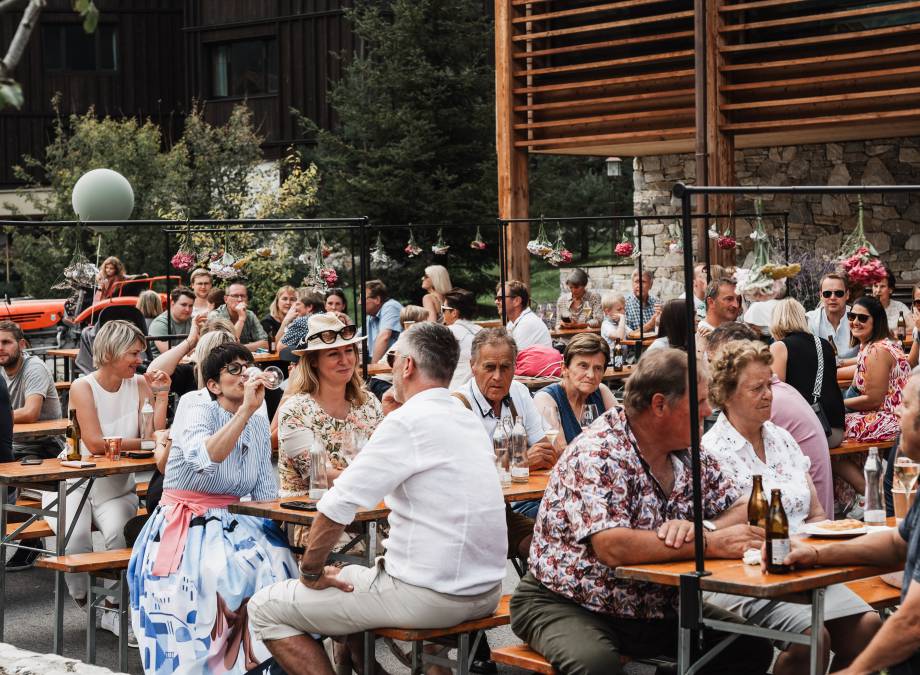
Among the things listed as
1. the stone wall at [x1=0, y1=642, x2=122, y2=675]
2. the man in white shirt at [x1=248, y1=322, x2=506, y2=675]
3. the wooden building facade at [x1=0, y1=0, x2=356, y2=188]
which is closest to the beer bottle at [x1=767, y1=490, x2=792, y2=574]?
the man in white shirt at [x1=248, y1=322, x2=506, y2=675]

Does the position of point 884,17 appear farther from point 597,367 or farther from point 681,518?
point 681,518

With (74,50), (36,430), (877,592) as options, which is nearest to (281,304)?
(36,430)

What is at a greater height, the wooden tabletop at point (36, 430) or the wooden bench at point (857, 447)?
the wooden tabletop at point (36, 430)

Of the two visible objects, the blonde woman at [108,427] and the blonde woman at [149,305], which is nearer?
the blonde woman at [108,427]

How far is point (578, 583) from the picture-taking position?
4.43m

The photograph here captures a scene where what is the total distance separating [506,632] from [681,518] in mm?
2479

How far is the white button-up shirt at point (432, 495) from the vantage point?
4.55 meters

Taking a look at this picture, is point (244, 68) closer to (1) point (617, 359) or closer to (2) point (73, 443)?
(1) point (617, 359)

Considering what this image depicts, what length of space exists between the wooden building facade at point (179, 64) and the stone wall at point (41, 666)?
2744cm

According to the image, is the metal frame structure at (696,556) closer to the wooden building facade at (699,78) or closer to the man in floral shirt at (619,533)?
the man in floral shirt at (619,533)

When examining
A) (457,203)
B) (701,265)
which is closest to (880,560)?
(701,265)

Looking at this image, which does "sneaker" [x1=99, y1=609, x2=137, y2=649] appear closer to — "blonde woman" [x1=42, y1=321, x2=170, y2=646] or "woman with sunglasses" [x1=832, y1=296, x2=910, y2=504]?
"blonde woman" [x1=42, y1=321, x2=170, y2=646]

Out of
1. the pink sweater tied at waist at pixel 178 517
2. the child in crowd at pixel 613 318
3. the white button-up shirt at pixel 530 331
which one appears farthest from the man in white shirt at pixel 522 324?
the pink sweater tied at waist at pixel 178 517

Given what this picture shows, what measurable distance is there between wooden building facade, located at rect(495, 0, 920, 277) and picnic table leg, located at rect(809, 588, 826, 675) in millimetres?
10379
